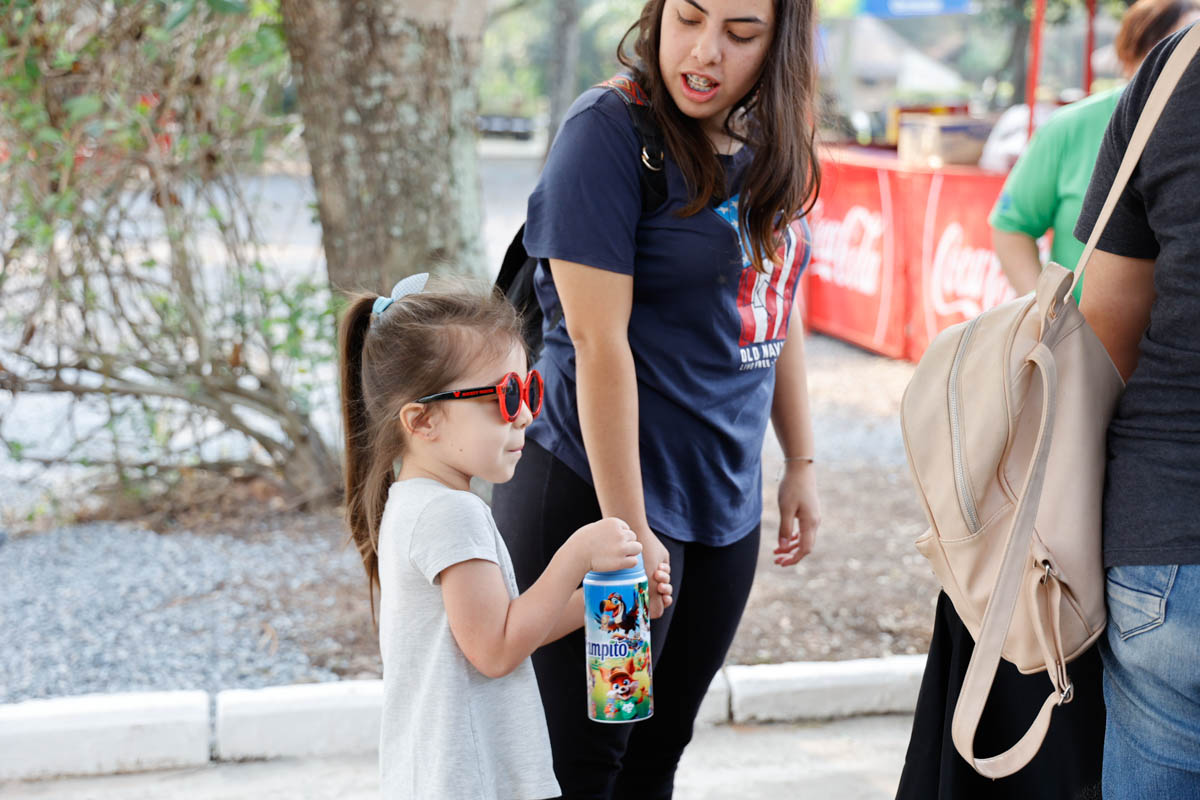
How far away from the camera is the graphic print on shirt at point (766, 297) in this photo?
1.86 metres

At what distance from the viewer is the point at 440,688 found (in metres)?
1.66

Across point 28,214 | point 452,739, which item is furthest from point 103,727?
point 28,214

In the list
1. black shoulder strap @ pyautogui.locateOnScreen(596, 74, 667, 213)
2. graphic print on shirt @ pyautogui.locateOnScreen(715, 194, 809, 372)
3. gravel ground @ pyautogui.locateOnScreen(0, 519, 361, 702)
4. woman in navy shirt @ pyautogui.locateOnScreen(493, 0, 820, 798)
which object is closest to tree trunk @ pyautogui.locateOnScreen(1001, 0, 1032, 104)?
gravel ground @ pyautogui.locateOnScreen(0, 519, 361, 702)

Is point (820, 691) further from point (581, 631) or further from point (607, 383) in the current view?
point (607, 383)

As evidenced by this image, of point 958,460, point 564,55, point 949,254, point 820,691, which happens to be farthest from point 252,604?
point 564,55

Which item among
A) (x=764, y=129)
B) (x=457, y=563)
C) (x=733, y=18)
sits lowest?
(x=457, y=563)

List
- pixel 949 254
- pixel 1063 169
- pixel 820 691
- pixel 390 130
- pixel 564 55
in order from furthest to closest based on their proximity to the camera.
A: pixel 564 55 → pixel 949 254 → pixel 390 130 → pixel 820 691 → pixel 1063 169

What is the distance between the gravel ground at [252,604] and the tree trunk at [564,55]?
377 inches

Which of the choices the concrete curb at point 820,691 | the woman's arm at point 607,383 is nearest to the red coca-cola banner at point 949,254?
the concrete curb at point 820,691

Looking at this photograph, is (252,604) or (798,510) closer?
(798,510)

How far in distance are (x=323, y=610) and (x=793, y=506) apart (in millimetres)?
2202

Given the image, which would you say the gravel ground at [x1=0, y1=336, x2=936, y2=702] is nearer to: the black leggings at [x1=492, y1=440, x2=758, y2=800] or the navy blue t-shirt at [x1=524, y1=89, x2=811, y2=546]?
the black leggings at [x1=492, y1=440, x2=758, y2=800]

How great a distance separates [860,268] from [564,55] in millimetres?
6922

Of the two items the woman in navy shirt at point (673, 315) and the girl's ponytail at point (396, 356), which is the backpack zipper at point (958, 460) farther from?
the girl's ponytail at point (396, 356)
